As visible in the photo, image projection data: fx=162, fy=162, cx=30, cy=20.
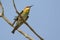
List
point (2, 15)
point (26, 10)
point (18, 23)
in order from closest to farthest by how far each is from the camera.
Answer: point (2, 15) < point (18, 23) < point (26, 10)

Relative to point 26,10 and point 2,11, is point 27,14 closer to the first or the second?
point 26,10

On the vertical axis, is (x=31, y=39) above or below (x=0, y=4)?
below

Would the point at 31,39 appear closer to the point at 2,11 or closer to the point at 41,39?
the point at 41,39

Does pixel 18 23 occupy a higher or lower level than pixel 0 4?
lower

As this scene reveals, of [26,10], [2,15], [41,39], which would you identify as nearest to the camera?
[41,39]

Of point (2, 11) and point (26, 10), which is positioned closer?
point (2, 11)

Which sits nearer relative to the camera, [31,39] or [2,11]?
[31,39]

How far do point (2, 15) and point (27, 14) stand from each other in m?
1.14

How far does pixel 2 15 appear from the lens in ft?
3.87

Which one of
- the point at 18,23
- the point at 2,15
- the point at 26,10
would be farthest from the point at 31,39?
the point at 26,10

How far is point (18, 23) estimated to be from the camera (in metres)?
2.01

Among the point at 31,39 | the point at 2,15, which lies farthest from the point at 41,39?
the point at 2,15

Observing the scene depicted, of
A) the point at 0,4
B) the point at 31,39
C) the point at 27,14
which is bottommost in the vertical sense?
the point at 27,14

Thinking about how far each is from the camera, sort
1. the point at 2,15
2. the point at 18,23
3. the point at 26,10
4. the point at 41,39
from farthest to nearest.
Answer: the point at 26,10 < the point at 18,23 < the point at 2,15 < the point at 41,39
